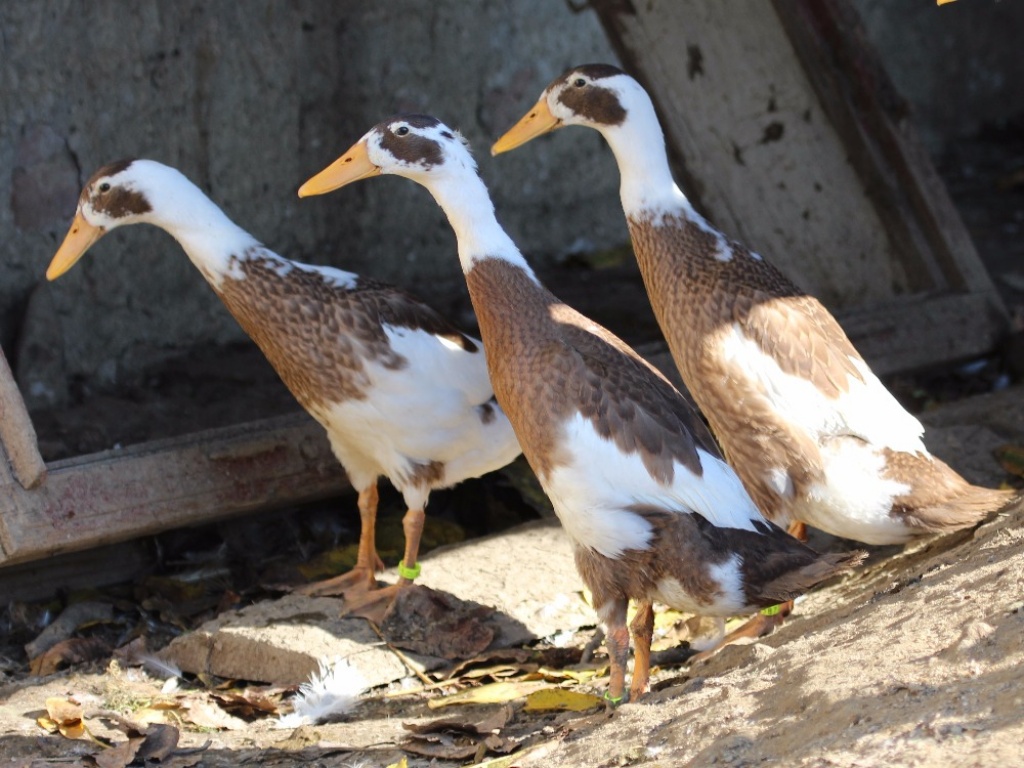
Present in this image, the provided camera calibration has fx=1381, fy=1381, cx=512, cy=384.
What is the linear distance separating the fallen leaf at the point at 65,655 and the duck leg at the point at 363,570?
0.72 metres

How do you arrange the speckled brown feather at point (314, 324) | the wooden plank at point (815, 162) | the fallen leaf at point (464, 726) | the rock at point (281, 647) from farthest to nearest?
1. the wooden plank at point (815, 162)
2. the speckled brown feather at point (314, 324)
3. the rock at point (281, 647)
4. the fallen leaf at point (464, 726)

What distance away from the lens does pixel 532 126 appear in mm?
5016

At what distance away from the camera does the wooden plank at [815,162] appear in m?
5.94

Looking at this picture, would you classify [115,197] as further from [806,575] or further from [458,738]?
[806,575]

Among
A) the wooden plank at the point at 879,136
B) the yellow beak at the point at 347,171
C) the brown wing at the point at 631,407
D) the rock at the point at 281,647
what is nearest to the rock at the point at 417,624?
the rock at the point at 281,647

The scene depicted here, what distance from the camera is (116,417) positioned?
18.8ft

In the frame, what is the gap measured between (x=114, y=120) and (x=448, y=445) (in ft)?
7.74

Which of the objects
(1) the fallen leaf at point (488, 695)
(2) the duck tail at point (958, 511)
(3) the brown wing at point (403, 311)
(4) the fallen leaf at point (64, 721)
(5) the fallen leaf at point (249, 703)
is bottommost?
(2) the duck tail at point (958, 511)

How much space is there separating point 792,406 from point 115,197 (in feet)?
7.81

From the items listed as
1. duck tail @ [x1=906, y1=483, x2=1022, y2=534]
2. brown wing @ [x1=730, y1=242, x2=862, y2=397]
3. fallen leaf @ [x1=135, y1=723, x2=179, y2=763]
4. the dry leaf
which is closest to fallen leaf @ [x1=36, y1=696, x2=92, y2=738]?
fallen leaf @ [x1=135, y1=723, x2=179, y2=763]

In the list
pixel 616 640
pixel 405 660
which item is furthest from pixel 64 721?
pixel 616 640

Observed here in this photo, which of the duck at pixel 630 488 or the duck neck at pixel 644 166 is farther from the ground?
the duck neck at pixel 644 166

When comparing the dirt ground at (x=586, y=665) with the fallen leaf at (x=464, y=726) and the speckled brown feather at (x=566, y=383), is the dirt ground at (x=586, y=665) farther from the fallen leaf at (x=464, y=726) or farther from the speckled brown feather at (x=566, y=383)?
the speckled brown feather at (x=566, y=383)

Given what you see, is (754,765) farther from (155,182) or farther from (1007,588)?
(155,182)
